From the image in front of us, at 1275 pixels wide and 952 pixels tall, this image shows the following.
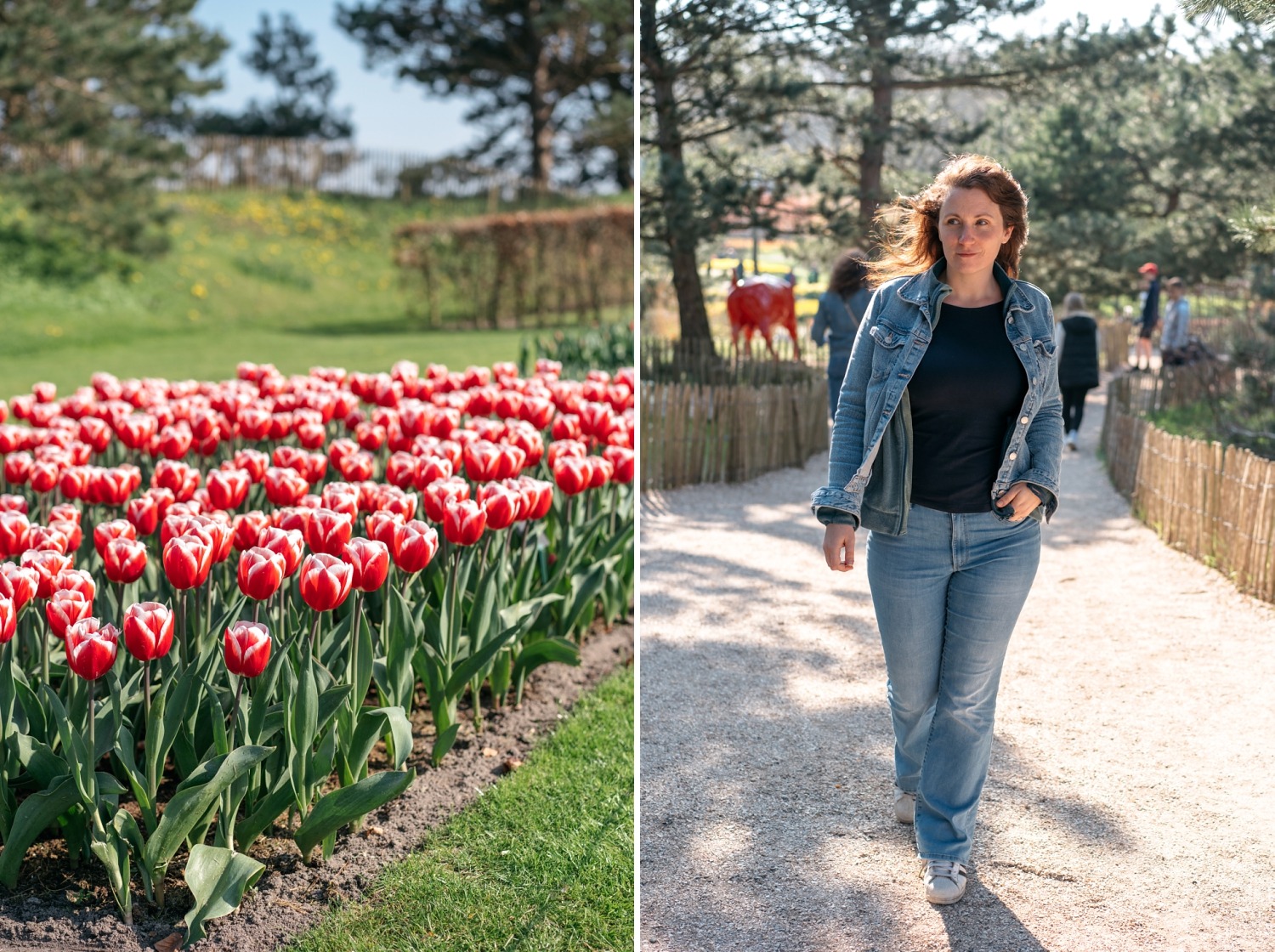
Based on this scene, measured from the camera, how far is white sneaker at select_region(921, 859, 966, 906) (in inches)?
125

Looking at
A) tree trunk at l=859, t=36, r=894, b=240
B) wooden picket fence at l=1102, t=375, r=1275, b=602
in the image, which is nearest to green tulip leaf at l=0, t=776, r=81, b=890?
wooden picket fence at l=1102, t=375, r=1275, b=602

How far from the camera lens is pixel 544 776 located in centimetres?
380

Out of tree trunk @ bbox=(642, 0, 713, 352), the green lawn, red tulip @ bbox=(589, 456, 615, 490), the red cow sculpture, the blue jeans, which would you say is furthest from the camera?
the green lawn

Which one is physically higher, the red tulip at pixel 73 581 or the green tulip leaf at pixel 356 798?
the red tulip at pixel 73 581

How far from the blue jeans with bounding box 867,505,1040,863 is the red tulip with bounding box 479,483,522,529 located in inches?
43.9

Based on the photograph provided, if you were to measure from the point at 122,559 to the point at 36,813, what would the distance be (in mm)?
710

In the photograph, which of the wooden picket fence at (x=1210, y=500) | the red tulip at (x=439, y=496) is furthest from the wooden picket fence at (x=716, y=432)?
the red tulip at (x=439, y=496)

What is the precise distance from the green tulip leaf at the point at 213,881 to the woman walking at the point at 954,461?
155 centimetres

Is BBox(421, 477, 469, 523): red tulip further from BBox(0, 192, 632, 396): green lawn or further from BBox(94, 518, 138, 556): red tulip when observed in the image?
BBox(0, 192, 632, 396): green lawn

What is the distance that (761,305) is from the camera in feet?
42.4

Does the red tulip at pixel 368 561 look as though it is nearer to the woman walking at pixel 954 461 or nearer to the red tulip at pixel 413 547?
the red tulip at pixel 413 547

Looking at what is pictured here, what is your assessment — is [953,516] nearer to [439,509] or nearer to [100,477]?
[439,509]

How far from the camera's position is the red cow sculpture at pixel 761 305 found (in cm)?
1290

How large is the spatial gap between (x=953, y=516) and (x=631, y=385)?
11.2ft
